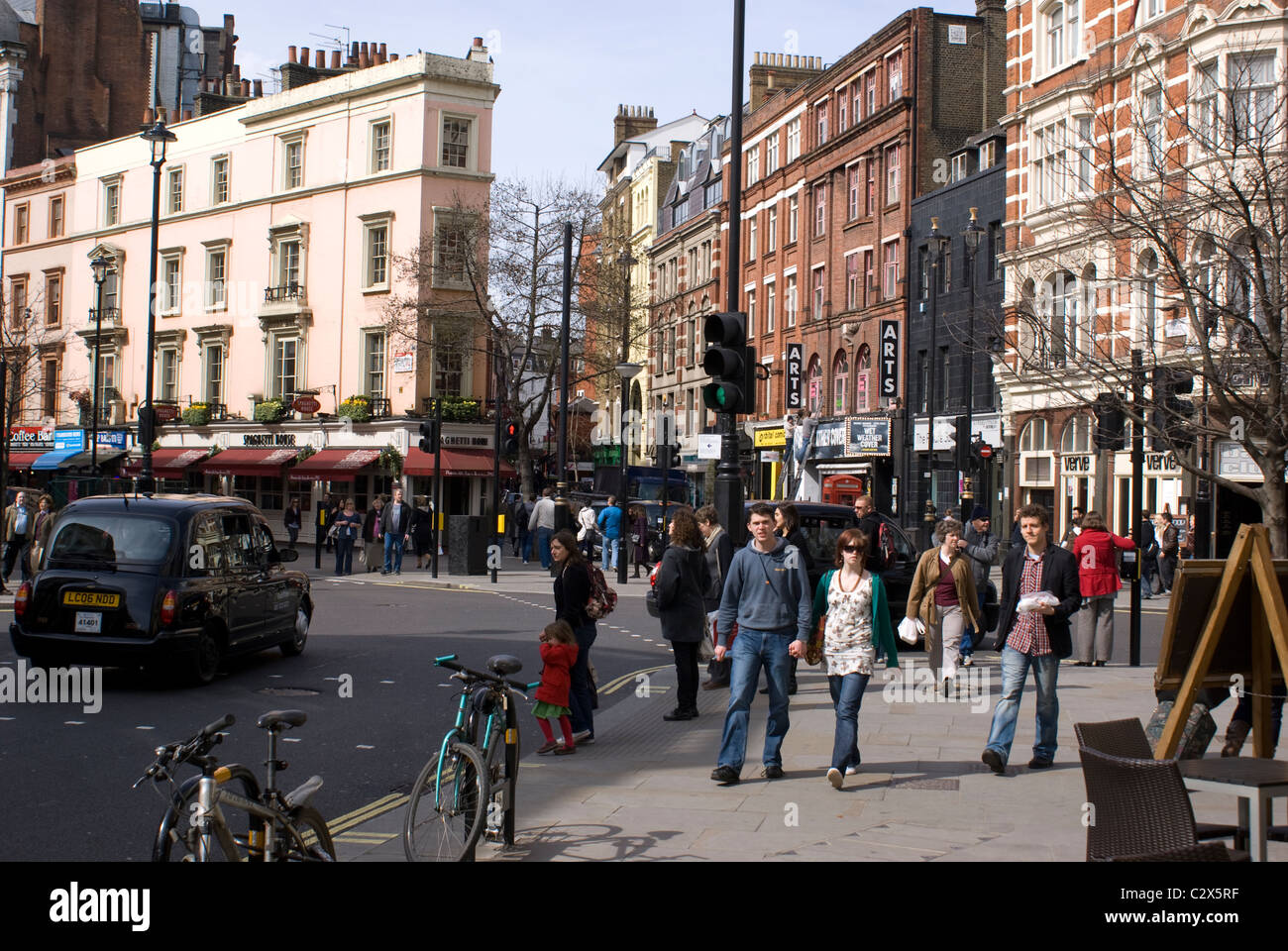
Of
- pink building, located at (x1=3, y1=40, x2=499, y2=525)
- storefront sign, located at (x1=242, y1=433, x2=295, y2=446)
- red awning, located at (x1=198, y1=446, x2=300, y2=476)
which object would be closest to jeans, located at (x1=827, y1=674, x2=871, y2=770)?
pink building, located at (x1=3, y1=40, x2=499, y2=525)

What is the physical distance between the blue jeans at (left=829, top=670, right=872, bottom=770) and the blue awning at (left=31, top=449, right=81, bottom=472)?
49.2m

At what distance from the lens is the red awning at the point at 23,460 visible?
5308cm

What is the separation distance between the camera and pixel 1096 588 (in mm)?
14922

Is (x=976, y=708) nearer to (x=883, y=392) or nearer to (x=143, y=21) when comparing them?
(x=883, y=392)

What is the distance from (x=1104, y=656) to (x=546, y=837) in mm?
10122

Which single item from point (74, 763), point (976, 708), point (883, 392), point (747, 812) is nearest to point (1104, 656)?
point (976, 708)

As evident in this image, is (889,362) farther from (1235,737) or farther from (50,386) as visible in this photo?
(50,386)

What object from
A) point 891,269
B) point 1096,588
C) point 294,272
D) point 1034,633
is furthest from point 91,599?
point 891,269

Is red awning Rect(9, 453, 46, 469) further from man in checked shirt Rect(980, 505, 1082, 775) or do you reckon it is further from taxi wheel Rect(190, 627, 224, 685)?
man in checked shirt Rect(980, 505, 1082, 775)

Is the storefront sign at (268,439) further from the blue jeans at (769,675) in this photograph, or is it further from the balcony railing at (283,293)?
the blue jeans at (769,675)

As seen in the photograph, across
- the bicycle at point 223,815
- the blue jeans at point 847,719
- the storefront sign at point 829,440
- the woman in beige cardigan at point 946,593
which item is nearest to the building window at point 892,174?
the storefront sign at point 829,440

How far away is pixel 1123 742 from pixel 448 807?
118 inches

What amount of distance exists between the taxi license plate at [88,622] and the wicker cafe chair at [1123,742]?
900 cm
